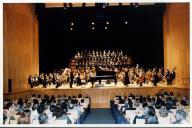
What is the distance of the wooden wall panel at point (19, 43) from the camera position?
739 inches

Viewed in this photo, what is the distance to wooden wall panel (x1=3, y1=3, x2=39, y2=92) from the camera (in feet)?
61.6

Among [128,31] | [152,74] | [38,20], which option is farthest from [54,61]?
[152,74]

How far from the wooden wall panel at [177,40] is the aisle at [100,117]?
4.18 m

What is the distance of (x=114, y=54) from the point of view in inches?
1078

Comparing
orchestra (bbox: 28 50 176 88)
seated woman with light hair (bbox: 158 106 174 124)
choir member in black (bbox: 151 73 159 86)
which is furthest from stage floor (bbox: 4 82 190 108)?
seated woman with light hair (bbox: 158 106 174 124)

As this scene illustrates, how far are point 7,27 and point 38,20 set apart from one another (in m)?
6.58

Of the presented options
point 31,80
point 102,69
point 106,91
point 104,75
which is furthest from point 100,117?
point 102,69

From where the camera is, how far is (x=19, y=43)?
69.1 ft

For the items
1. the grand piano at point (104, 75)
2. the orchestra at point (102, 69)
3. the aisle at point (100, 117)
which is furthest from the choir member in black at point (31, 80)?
the aisle at point (100, 117)

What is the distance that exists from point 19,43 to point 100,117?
6857 millimetres

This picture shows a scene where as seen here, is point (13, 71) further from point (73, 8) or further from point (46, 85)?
point (73, 8)

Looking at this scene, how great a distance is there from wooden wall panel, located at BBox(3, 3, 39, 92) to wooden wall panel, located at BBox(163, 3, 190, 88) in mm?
7822

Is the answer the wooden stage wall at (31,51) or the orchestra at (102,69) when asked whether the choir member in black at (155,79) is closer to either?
the orchestra at (102,69)

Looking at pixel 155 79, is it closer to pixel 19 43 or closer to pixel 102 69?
pixel 102 69
